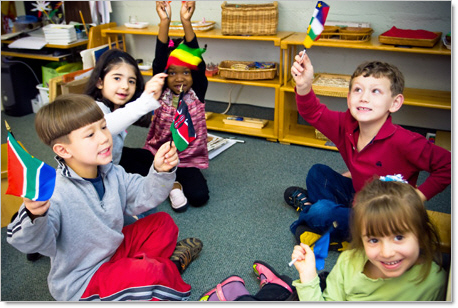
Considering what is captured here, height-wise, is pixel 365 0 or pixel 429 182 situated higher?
pixel 365 0

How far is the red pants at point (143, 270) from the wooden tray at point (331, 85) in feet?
4.82

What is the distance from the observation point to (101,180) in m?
1.59

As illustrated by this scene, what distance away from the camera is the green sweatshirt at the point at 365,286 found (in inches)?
47.4

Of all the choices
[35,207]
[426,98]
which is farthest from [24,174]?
[426,98]

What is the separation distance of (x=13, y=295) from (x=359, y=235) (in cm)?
137

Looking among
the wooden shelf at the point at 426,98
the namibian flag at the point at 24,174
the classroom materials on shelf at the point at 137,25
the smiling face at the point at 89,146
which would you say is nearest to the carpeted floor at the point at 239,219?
the wooden shelf at the point at 426,98

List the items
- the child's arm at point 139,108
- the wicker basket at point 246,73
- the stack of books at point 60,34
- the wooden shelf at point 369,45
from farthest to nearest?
the stack of books at point 60,34 → the wicker basket at point 246,73 → the wooden shelf at point 369,45 → the child's arm at point 139,108

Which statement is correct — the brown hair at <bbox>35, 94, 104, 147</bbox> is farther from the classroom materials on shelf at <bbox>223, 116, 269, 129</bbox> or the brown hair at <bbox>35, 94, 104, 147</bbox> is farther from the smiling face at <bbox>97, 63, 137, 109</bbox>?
the classroom materials on shelf at <bbox>223, 116, 269, 129</bbox>

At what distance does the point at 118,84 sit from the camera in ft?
6.91

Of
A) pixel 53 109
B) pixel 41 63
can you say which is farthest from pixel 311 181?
pixel 41 63

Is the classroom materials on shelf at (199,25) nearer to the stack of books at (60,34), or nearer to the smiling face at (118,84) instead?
the stack of books at (60,34)

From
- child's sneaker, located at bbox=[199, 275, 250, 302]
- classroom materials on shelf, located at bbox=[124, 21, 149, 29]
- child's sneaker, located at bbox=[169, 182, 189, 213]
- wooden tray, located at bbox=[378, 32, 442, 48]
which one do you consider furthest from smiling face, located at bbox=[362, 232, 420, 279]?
classroom materials on shelf, located at bbox=[124, 21, 149, 29]

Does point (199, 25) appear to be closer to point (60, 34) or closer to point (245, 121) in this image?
point (245, 121)

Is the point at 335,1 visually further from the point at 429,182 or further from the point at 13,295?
the point at 13,295
